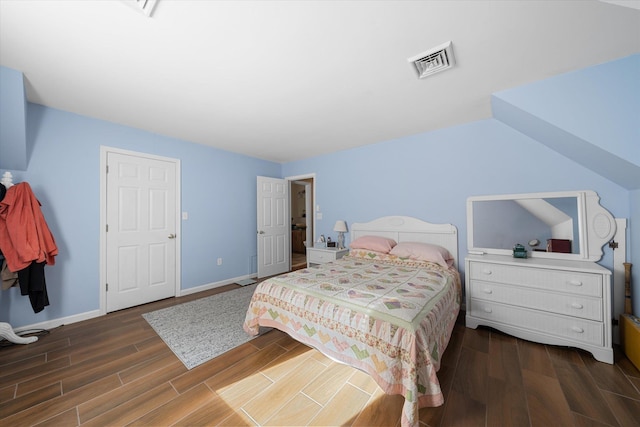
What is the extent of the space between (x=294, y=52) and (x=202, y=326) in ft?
9.01

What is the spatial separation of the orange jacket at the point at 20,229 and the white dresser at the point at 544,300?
4.25m

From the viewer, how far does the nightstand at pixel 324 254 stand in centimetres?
364

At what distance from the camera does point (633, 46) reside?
1534 mm

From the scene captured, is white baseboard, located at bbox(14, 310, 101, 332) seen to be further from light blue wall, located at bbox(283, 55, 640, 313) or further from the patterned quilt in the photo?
light blue wall, located at bbox(283, 55, 640, 313)

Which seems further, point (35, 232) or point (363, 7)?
point (35, 232)

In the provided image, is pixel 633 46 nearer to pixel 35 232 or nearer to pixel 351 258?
pixel 351 258

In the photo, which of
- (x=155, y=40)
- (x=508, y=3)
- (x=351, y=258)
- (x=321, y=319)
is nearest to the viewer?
(x=508, y=3)

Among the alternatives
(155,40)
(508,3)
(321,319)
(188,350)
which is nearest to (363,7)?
(508,3)

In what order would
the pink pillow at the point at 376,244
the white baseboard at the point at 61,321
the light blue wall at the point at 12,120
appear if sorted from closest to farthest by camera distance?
the light blue wall at the point at 12,120 → the white baseboard at the point at 61,321 → the pink pillow at the point at 376,244

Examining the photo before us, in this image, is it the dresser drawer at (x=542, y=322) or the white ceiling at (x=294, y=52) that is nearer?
the white ceiling at (x=294, y=52)

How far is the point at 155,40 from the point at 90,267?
269 centimetres

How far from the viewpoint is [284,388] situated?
162 centimetres

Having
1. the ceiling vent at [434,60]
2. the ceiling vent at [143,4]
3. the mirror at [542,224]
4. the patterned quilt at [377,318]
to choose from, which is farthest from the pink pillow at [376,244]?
the ceiling vent at [143,4]

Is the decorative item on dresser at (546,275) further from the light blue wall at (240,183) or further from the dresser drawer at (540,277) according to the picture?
the light blue wall at (240,183)
